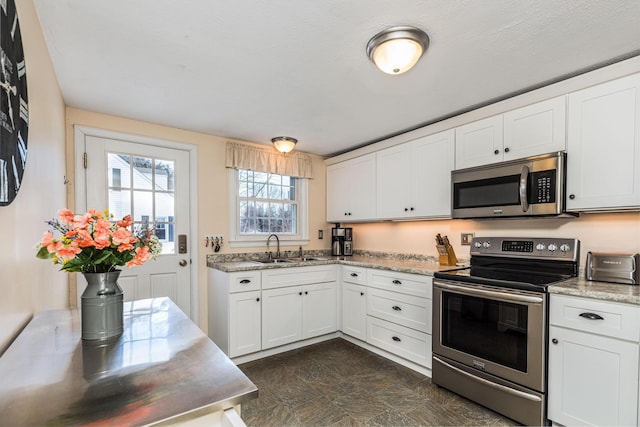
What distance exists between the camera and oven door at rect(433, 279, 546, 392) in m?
1.88

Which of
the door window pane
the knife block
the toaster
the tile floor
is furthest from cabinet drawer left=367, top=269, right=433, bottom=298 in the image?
the door window pane

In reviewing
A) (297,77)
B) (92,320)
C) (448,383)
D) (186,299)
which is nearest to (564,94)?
(297,77)

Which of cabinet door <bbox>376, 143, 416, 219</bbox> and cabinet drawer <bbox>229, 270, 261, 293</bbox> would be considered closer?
cabinet drawer <bbox>229, 270, 261, 293</bbox>

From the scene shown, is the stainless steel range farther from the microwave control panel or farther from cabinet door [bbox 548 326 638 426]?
the microwave control panel

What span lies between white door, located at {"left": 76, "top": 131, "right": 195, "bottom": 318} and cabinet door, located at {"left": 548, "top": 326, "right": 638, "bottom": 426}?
10.0 ft

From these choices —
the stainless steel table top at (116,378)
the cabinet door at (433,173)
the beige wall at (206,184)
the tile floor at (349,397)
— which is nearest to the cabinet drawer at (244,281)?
the beige wall at (206,184)

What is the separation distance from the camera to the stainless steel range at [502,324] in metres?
1.89

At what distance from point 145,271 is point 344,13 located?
9.07 ft

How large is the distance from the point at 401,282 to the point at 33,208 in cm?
256

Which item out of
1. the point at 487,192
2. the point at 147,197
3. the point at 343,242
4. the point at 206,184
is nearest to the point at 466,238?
the point at 487,192

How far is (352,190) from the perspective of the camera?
3.85m

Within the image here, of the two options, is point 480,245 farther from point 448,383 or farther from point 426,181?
point 448,383

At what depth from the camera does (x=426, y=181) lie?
2996mm

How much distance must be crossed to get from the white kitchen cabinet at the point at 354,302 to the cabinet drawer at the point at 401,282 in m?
0.15
